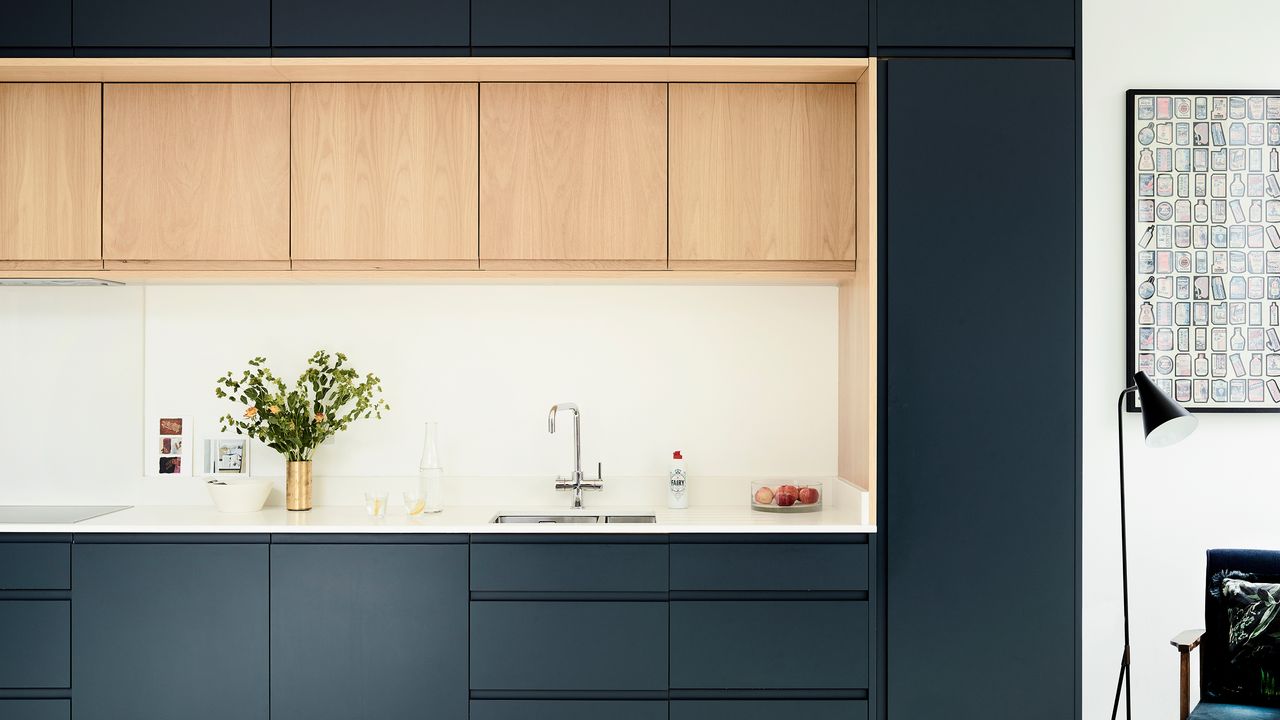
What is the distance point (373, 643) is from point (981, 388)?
6.52 feet

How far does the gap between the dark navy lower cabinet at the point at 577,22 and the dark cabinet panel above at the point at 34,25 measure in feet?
4.17

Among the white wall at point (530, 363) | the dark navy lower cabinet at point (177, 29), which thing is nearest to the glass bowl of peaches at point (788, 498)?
the white wall at point (530, 363)

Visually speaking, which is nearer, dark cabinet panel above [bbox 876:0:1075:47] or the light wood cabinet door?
dark cabinet panel above [bbox 876:0:1075:47]

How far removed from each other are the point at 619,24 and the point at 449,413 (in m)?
1.46

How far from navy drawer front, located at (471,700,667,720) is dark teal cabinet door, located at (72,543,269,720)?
666 millimetres

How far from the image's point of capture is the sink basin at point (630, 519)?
2.79m

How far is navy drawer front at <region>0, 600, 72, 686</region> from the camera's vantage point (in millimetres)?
2504

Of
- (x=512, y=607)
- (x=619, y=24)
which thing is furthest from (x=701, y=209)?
(x=512, y=607)

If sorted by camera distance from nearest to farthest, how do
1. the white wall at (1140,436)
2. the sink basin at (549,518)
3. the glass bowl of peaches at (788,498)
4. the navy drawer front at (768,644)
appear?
1. the navy drawer front at (768,644)
2. the glass bowl of peaches at (788,498)
3. the sink basin at (549,518)
4. the white wall at (1140,436)

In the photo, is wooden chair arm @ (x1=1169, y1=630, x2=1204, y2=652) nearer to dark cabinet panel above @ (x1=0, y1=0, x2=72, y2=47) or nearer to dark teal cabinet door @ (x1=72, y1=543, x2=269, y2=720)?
dark teal cabinet door @ (x1=72, y1=543, x2=269, y2=720)

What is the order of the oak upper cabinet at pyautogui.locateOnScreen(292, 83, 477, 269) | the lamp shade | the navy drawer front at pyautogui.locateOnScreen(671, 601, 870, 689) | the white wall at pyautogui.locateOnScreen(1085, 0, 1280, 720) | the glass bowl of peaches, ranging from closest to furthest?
the lamp shade → the navy drawer front at pyautogui.locateOnScreen(671, 601, 870, 689) → the oak upper cabinet at pyautogui.locateOnScreen(292, 83, 477, 269) → the glass bowl of peaches → the white wall at pyautogui.locateOnScreen(1085, 0, 1280, 720)

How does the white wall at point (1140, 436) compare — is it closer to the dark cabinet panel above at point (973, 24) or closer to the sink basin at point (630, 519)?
the dark cabinet panel above at point (973, 24)

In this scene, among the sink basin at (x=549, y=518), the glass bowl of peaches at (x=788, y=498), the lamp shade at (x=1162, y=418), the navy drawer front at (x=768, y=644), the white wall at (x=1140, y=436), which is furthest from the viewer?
the white wall at (x=1140, y=436)

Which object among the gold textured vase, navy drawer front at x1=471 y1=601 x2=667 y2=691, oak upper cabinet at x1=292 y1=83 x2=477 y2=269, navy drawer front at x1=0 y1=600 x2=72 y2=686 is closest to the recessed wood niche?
oak upper cabinet at x1=292 y1=83 x2=477 y2=269
